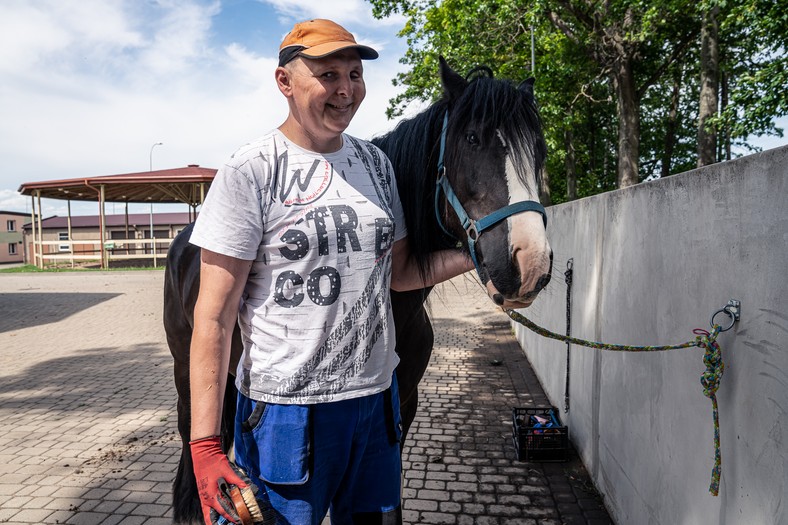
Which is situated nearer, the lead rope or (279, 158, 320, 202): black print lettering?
(279, 158, 320, 202): black print lettering

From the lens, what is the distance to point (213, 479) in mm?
1309

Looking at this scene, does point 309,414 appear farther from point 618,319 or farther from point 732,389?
point 618,319

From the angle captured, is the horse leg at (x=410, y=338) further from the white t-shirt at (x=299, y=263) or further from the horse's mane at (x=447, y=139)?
the white t-shirt at (x=299, y=263)

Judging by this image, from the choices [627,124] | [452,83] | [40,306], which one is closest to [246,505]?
[452,83]

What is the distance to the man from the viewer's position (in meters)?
1.36

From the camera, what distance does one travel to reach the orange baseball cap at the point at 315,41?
4.68ft

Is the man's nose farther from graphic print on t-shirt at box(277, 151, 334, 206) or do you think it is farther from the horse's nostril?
the horse's nostril

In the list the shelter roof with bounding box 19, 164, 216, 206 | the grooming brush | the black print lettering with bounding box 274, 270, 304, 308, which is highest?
the shelter roof with bounding box 19, 164, 216, 206

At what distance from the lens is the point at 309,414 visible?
1.43 metres

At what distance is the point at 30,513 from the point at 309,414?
9.95 ft

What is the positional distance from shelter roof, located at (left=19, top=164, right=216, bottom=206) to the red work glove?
851 inches

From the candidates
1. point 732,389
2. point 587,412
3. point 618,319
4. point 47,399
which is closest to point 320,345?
point 732,389

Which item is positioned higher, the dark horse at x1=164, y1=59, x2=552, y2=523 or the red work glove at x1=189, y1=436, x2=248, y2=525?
the dark horse at x1=164, y1=59, x2=552, y2=523

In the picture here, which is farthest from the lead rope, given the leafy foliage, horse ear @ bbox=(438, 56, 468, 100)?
the leafy foliage
